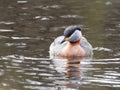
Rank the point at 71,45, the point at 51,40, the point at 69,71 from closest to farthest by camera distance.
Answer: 1. the point at 69,71
2. the point at 71,45
3. the point at 51,40

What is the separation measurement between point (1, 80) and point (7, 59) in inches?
101

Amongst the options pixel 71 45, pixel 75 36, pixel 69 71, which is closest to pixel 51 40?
pixel 71 45

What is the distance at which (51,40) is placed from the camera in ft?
66.8

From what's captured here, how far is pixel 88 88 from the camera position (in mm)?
14875

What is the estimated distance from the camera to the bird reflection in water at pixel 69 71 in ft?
51.0

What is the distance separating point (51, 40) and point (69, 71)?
3.44 meters

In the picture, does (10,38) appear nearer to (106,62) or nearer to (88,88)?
(106,62)

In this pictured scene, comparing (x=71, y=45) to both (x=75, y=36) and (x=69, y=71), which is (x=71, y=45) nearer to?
(x=75, y=36)

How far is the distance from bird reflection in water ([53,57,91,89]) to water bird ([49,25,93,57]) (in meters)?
0.30

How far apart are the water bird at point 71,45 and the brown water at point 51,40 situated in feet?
0.92

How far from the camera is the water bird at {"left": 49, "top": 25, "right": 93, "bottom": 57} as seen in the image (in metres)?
19.2

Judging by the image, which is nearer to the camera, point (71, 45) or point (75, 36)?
point (75, 36)

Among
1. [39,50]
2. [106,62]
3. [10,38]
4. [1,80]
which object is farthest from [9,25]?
[1,80]

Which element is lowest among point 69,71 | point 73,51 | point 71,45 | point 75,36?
point 69,71
